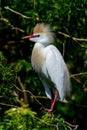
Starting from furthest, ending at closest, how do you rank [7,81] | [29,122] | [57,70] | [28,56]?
[28,56] → [57,70] → [7,81] → [29,122]

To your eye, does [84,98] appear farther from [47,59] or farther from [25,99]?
[47,59]

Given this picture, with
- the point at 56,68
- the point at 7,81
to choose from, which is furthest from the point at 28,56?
the point at 7,81

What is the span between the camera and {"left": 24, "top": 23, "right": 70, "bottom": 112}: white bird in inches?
228

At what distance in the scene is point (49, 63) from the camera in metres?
5.83

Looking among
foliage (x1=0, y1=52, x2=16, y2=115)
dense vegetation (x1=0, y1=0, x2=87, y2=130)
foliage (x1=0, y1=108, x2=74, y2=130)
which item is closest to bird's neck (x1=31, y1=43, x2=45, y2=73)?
dense vegetation (x1=0, y1=0, x2=87, y2=130)

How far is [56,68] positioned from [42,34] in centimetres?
32

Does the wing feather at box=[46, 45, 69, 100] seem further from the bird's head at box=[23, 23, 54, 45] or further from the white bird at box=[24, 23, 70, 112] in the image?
the bird's head at box=[23, 23, 54, 45]

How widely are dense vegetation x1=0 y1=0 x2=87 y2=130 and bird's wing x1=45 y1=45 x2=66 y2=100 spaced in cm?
12

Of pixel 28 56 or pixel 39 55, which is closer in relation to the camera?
pixel 39 55

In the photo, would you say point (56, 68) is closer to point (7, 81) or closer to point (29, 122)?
point (7, 81)

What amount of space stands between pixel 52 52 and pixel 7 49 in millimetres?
1673

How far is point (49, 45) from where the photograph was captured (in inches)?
233

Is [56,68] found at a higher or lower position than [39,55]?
lower

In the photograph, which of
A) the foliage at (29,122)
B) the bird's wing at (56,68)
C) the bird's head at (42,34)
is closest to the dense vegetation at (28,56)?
the foliage at (29,122)
